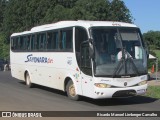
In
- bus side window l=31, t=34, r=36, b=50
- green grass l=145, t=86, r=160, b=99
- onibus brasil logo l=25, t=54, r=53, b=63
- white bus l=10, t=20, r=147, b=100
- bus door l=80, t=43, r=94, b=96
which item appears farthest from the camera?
bus side window l=31, t=34, r=36, b=50

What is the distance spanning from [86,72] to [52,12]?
5001 centimetres

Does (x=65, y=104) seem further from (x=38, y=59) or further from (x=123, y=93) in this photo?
(x=38, y=59)

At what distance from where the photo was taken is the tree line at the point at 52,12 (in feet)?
196

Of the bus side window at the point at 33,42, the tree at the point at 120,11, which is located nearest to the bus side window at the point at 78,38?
the bus side window at the point at 33,42

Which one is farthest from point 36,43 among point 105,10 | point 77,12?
point 105,10

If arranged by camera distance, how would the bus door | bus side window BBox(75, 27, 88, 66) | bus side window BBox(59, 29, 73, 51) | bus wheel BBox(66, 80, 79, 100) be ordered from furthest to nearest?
bus side window BBox(59, 29, 73, 51) < bus wheel BBox(66, 80, 79, 100) < bus side window BBox(75, 27, 88, 66) < the bus door

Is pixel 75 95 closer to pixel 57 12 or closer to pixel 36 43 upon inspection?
pixel 36 43

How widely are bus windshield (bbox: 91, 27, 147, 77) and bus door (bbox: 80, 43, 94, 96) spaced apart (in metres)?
0.39

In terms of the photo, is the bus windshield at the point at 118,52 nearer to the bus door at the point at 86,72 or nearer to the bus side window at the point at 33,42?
the bus door at the point at 86,72

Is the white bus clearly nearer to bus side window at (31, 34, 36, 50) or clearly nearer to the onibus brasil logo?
the onibus brasil logo

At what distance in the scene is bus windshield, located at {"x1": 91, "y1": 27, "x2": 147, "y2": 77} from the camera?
48.0 ft

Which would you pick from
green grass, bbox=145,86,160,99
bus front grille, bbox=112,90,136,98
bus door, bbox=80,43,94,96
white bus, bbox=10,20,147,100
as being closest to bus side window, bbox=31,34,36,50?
white bus, bbox=10,20,147,100

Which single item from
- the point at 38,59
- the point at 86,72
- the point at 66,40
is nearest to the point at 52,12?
the point at 38,59

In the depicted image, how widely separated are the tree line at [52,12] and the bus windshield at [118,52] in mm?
40408
